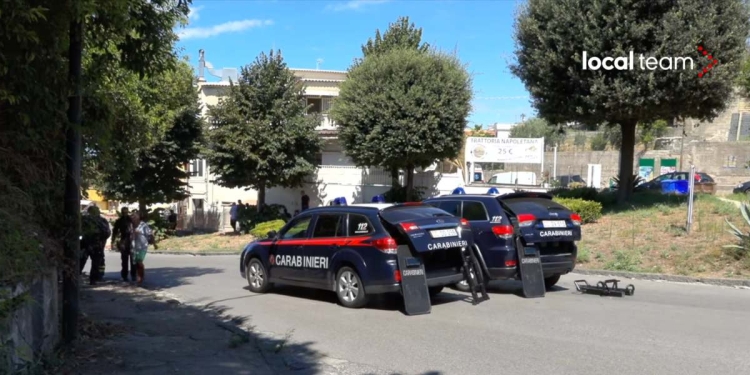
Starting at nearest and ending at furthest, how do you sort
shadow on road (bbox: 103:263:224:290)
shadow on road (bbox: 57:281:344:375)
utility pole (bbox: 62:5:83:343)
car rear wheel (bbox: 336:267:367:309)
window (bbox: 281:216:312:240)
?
shadow on road (bbox: 57:281:344:375) < utility pole (bbox: 62:5:83:343) < car rear wheel (bbox: 336:267:367:309) < window (bbox: 281:216:312:240) < shadow on road (bbox: 103:263:224:290)

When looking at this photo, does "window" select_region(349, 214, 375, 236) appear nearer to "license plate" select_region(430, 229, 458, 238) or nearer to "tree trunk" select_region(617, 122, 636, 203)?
"license plate" select_region(430, 229, 458, 238)

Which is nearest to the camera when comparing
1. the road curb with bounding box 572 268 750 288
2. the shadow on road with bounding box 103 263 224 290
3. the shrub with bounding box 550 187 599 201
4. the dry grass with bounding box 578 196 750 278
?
the road curb with bounding box 572 268 750 288

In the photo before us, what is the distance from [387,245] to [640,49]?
12.4m

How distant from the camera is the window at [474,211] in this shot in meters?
12.6

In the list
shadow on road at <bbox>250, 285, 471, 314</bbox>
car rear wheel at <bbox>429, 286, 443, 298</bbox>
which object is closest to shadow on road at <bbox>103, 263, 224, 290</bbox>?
shadow on road at <bbox>250, 285, 471, 314</bbox>

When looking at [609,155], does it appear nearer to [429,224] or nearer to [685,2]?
[685,2]

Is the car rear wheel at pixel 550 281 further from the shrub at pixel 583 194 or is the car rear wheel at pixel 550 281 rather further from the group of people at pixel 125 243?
the shrub at pixel 583 194

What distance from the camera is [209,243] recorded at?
95.1 ft

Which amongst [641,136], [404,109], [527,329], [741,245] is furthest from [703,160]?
[527,329]

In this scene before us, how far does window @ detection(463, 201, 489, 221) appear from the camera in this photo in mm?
12560

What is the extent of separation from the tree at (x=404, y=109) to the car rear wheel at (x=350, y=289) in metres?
17.1

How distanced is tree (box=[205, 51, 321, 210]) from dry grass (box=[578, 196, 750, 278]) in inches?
576

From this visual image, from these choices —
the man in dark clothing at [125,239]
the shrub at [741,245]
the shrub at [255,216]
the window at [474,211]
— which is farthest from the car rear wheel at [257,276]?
the shrub at [255,216]

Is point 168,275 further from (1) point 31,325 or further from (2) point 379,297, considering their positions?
(1) point 31,325
